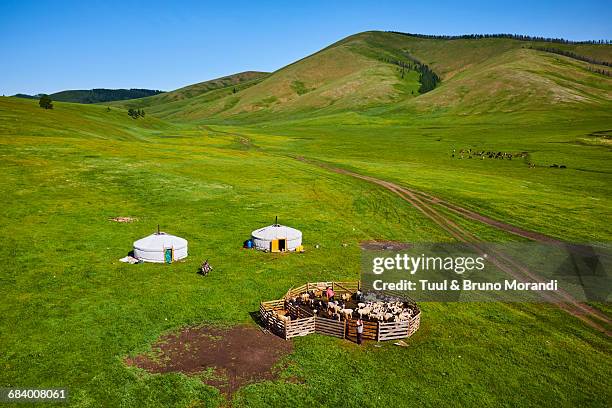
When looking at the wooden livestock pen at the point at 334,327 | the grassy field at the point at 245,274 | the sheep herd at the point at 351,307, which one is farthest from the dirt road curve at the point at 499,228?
Result: the wooden livestock pen at the point at 334,327

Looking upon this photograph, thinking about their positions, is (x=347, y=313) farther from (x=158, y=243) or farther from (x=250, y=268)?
(x=158, y=243)

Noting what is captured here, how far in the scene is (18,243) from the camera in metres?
40.8

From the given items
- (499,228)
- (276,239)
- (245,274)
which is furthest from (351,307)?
(499,228)

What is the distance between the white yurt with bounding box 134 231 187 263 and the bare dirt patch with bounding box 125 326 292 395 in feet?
40.6

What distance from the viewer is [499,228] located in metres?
50.8

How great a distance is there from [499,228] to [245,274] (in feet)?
102

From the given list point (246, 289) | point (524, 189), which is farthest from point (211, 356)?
point (524, 189)

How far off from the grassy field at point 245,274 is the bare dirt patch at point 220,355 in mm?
837

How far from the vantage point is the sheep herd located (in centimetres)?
2873

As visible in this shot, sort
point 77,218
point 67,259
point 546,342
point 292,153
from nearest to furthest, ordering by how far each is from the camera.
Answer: point 546,342, point 67,259, point 77,218, point 292,153

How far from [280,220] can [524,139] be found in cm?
10774

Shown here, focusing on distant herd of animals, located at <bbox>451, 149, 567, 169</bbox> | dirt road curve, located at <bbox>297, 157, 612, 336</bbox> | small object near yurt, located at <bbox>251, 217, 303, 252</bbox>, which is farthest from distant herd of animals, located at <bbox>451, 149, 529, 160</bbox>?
small object near yurt, located at <bbox>251, 217, 303, 252</bbox>

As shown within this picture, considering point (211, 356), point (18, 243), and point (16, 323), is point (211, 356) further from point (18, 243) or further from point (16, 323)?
point (18, 243)

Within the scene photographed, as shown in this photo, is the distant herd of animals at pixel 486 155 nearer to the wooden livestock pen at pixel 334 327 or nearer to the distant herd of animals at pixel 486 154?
the distant herd of animals at pixel 486 154
